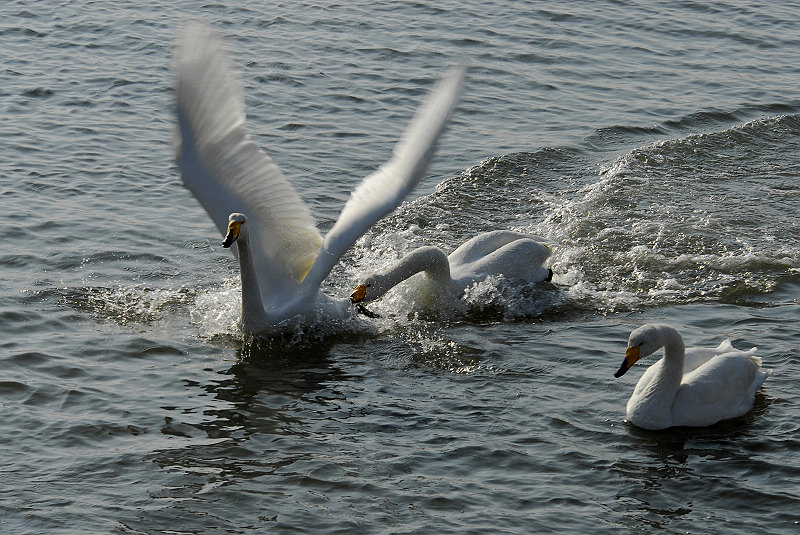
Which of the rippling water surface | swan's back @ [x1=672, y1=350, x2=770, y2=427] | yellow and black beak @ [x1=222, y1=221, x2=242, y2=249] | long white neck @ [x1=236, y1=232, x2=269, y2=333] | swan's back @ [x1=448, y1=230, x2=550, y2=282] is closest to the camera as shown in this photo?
the rippling water surface

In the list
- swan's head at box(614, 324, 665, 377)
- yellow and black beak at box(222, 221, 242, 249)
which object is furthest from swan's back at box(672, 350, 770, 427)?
yellow and black beak at box(222, 221, 242, 249)

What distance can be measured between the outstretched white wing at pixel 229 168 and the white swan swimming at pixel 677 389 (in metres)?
3.34

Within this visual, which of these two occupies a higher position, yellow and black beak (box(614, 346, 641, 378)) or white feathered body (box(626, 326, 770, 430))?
yellow and black beak (box(614, 346, 641, 378))

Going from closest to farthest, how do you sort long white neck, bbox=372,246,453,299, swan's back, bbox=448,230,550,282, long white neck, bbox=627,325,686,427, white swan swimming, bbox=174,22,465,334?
long white neck, bbox=627,325,686,427 < white swan swimming, bbox=174,22,465,334 < long white neck, bbox=372,246,453,299 < swan's back, bbox=448,230,550,282

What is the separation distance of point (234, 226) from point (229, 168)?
0.63 meters

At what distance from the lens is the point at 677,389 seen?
8.26 m

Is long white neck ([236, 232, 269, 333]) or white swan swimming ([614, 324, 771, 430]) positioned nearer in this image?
white swan swimming ([614, 324, 771, 430])

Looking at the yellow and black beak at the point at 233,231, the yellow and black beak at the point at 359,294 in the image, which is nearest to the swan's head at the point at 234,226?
the yellow and black beak at the point at 233,231

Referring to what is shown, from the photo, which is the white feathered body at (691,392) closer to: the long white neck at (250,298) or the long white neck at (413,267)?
the long white neck at (413,267)

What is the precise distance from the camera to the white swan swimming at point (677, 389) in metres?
8.10

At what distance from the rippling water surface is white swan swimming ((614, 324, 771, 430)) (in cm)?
12

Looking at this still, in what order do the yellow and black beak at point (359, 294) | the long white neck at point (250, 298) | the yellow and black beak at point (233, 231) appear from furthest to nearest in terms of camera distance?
the yellow and black beak at point (359, 294)
the long white neck at point (250, 298)
the yellow and black beak at point (233, 231)

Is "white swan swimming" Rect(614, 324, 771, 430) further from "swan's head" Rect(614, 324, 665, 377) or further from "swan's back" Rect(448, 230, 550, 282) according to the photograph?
"swan's back" Rect(448, 230, 550, 282)

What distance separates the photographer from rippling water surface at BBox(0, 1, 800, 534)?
732 centimetres
